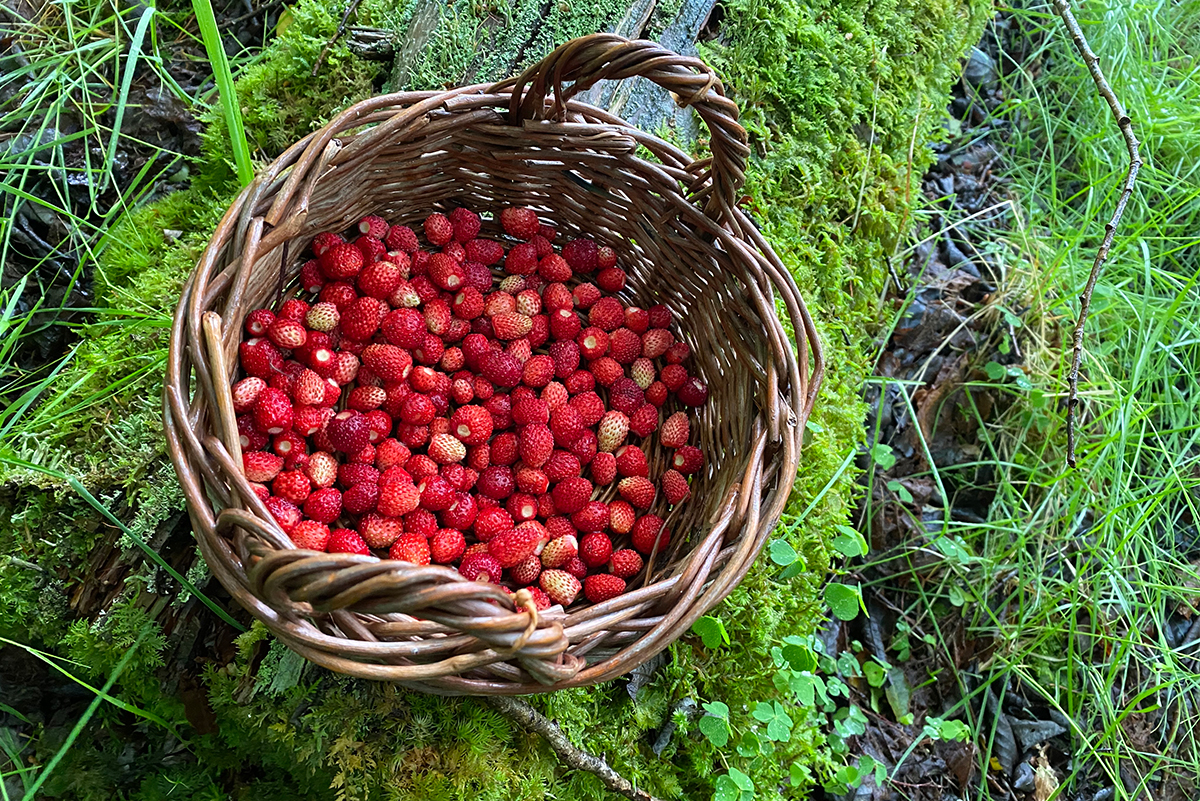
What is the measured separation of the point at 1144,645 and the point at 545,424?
1.85 meters

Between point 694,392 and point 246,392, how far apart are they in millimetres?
1022

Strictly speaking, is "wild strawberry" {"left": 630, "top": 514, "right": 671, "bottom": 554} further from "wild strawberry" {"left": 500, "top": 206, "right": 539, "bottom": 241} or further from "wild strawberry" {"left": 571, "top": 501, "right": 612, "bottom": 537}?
"wild strawberry" {"left": 500, "top": 206, "right": 539, "bottom": 241}

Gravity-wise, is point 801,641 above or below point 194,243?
below

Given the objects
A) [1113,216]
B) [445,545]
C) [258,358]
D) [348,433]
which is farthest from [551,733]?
[1113,216]

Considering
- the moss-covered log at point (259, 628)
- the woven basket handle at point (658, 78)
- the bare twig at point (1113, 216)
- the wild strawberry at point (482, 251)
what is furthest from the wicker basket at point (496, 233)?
the bare twig at point (1113, 216)

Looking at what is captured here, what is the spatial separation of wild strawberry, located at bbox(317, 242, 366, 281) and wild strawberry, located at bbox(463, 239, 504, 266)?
29 cm

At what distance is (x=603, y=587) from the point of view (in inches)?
65.6

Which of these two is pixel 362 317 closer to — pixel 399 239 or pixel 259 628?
pixel 399 239

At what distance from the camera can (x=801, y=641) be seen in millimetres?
1890

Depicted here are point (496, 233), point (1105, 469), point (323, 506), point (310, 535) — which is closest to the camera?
point (310, 535)

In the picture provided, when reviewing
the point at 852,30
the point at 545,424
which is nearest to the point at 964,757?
the point at 545,424

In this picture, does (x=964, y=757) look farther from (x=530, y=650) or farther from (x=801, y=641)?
(x=530, y=650)

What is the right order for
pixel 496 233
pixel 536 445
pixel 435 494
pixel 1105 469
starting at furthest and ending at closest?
pixel 1105 469 < pixel 496 233 < pixel 536 445 < pixel 435 494

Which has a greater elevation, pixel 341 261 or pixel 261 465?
pixel 341 261
